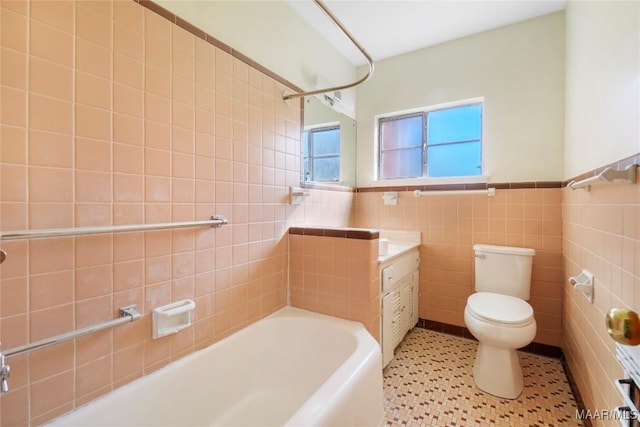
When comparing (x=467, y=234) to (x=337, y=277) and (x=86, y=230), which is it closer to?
(x=337, y=277)

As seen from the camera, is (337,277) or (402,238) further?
(402,238)

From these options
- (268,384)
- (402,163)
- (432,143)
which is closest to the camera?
(268,384)

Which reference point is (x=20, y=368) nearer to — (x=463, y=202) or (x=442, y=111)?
(x=463, y=202)

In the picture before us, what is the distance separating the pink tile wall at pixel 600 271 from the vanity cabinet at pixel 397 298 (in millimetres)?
1010

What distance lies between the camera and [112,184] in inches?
42.4

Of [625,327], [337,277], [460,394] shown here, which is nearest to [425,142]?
[337,277]

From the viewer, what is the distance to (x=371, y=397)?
1270 millimetres

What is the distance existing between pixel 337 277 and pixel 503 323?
3.27 ft

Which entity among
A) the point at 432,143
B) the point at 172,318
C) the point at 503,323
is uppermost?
the point at 432,143

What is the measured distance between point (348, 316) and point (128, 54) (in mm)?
1670

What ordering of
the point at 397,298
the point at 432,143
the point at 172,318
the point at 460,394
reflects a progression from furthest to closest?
the point at 432,143, the point at 397,298, the point at 460,394, the point at 172,318

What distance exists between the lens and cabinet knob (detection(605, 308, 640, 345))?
0.58 meters

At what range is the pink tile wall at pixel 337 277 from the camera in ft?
5.48

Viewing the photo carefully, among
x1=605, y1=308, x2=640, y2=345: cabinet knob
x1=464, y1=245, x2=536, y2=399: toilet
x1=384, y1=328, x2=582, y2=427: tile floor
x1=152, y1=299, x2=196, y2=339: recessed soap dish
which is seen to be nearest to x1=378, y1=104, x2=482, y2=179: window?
→ x1=464, y1=245, x2=536, y2=399: toilet
